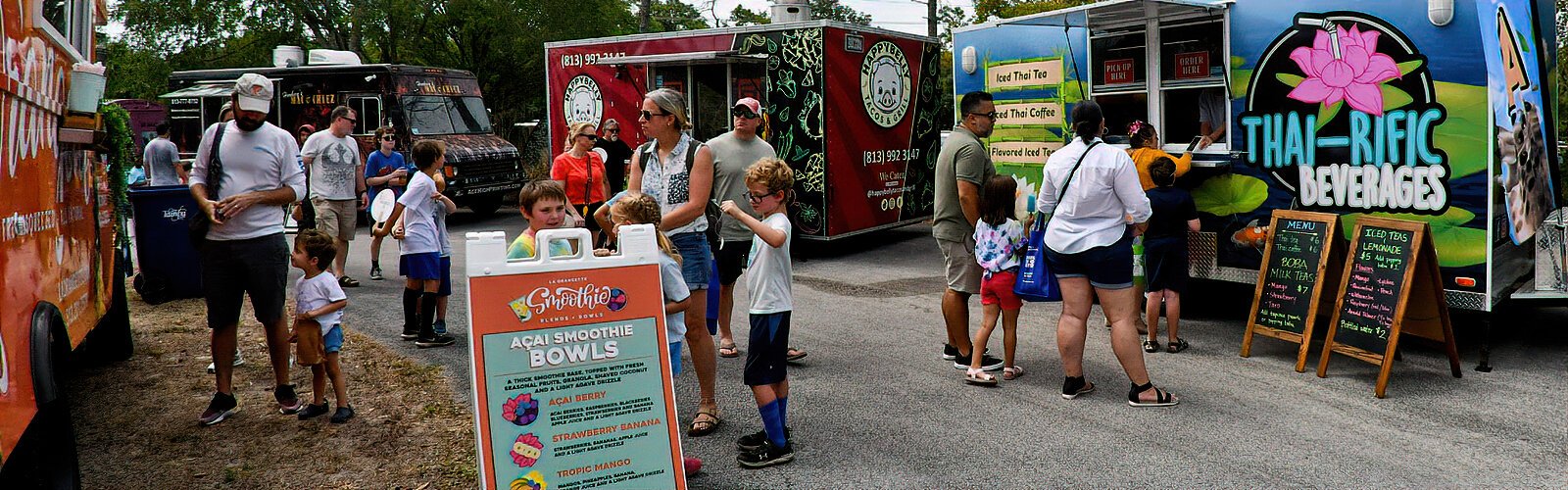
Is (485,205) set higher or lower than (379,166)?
lower

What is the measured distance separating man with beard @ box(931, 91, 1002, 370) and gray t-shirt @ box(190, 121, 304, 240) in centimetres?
337

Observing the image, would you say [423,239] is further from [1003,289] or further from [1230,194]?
[1230,194]

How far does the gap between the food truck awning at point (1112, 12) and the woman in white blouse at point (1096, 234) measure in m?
2.12

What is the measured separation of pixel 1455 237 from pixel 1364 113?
86 cm

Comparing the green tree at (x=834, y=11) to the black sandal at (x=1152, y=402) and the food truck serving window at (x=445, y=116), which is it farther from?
the black sandal at (x=1152, y=402)

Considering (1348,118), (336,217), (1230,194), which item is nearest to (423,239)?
(336,217)

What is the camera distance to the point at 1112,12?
7.55m

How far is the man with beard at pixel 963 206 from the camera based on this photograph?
20.0ft

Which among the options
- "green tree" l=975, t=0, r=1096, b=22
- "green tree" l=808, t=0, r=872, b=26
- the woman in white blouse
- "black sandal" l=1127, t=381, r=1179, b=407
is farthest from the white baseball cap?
"green tree" l=808, t=0, r=872, b=26

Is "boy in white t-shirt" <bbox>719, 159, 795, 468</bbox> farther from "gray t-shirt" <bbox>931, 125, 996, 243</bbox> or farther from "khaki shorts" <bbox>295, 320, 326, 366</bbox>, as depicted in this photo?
"khaki shorts" <bbox>295, 320, 326, 366</bbox>

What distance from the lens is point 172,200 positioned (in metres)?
8.70

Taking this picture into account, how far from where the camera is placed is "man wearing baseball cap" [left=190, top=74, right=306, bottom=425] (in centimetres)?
497

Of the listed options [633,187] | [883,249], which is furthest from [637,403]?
[883,249]

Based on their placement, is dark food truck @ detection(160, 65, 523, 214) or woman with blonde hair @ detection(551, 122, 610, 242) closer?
woman with blonde hair @ detection(551, 122, 610, 242)
